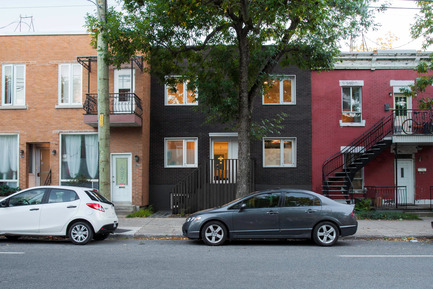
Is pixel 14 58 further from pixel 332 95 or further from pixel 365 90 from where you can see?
pixel 365 90

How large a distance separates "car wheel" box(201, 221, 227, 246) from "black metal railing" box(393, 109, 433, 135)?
10.4 meters

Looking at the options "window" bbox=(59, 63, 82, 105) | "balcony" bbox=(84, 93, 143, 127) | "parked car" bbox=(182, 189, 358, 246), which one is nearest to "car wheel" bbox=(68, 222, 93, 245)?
"parked car" bbox=(182, 189, 358, 246)

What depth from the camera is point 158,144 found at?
17.5m

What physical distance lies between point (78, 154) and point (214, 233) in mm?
9434

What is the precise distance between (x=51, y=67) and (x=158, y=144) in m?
5.81

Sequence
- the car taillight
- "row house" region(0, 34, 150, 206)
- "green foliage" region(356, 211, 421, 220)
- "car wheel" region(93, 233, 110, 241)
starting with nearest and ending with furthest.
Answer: the car taillight
"car wheel" region(93, 233, 110, 241)
"green foliage" region(356, 211, 421, 220)
"row house" region(0, 34, 150, 206)

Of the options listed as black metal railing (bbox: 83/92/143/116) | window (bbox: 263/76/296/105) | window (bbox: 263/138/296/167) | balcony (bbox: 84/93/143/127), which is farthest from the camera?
window (bbox: 263/76/296/105)

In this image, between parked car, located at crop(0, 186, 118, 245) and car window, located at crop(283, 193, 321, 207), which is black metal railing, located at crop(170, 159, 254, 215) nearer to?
parked car, located at crop(0, 186, 118, 245)

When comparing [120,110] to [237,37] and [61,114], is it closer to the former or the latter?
[61,114]

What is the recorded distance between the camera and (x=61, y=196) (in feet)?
31.9

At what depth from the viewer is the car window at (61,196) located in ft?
31.7

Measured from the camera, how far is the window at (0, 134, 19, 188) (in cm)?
1654

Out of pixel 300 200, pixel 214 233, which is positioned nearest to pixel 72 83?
pixel 214 233

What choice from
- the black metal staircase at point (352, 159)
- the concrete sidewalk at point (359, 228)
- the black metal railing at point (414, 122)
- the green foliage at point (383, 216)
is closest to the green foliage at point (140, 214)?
the concrete sidewalk at point (359, 228)
